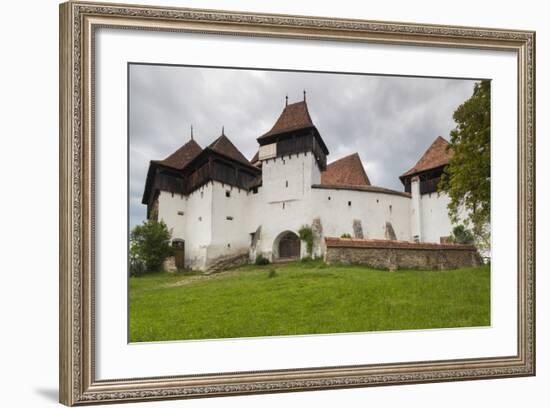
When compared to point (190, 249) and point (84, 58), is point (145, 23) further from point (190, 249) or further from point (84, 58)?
point (190, 249)

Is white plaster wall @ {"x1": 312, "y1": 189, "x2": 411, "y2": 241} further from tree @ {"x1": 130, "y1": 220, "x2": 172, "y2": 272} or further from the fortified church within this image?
tree @ {"x1": 130, "y1": 220, "x2": 172, "y2": 272}

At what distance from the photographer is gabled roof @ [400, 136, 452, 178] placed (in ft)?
19.4

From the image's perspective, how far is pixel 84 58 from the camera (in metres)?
4.86

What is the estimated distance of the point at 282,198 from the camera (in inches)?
227

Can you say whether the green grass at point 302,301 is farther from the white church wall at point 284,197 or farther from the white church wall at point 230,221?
the white church wall at point 284,197

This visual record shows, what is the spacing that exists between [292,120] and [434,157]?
4.48ft

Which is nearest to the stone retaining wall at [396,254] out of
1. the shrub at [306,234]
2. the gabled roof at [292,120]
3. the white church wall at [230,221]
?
the shrub at [306,234]

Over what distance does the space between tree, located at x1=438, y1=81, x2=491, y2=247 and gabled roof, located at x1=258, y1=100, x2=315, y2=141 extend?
1.38 meters

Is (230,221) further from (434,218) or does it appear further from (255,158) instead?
(434,218)

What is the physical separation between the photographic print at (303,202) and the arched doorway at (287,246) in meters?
0.01

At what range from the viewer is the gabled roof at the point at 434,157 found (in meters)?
5.90

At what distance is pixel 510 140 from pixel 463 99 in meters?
0.59

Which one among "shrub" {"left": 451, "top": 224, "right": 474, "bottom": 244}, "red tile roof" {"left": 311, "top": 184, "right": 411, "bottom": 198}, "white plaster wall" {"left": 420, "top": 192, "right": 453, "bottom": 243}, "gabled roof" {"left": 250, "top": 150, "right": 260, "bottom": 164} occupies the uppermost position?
"gabled roof" {"left": 250, "top": 150, "right": 260, "bottom": 164}

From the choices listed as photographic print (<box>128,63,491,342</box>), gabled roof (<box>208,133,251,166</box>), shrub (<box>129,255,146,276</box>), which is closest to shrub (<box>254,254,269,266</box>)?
photographic print (<box>128,63,491,342</box>)
